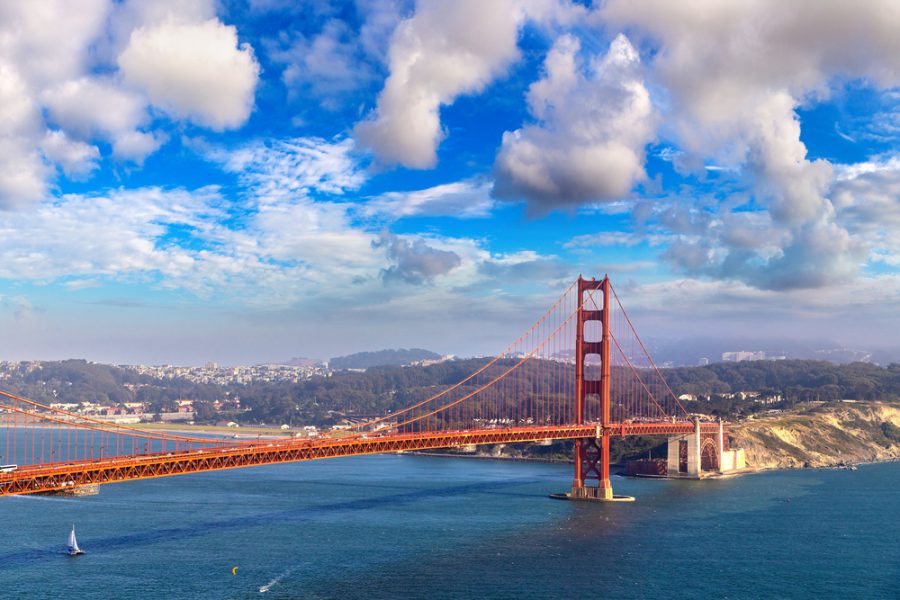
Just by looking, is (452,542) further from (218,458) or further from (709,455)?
(709,455)

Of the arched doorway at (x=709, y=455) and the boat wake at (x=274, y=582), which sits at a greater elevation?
the arched doorway at (x=709, y=455)

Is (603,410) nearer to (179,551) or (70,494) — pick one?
(179,551)

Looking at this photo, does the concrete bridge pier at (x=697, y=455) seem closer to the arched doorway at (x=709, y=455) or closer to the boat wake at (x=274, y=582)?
the arched doorway at (x=709, y=455)

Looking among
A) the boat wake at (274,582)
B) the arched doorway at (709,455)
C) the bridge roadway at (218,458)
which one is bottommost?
the boat wake at (274,582)

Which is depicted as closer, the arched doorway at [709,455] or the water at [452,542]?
the water at [452,542]

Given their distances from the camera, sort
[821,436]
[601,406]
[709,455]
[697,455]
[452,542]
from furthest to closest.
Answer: [821,436] → [709,455] → [697,455] → [601,406] → [452,542]

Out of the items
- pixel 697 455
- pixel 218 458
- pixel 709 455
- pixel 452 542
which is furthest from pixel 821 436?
pixel 218 458

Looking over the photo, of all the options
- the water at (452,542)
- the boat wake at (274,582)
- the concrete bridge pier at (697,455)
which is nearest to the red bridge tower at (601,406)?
the water at (452,542)
